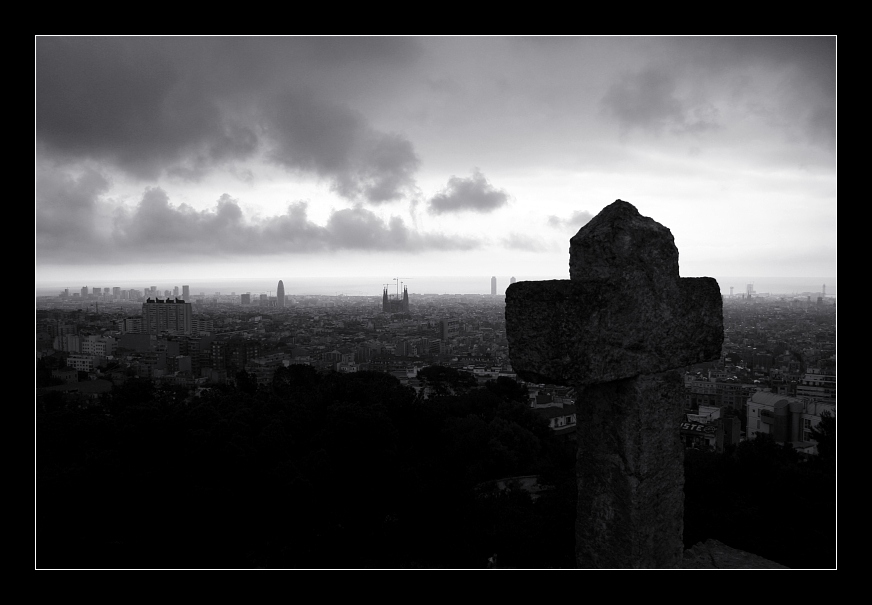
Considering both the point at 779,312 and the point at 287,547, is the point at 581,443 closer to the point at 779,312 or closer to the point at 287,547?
the point at 287,547

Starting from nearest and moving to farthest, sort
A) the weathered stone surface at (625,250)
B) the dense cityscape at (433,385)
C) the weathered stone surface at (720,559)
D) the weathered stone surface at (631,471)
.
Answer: the weathered stone surface at (625,250) < the weathered stone surface at (631,471) < the weathered stone surface at (720,559) < the dense cityscape at (433,385)

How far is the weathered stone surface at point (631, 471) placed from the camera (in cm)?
257

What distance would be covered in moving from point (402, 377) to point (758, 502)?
15.3 m

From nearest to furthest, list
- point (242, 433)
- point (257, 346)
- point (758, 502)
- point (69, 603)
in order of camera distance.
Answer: point (69, 603)
point (758, 502)
point (242, 433)
point (257, 346)

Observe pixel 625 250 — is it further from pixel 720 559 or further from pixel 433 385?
pixel 433 385

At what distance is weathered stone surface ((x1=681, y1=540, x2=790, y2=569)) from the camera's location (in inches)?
138

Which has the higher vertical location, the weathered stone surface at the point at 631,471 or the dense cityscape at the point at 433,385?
the weathered stone surface at the point at 631,471

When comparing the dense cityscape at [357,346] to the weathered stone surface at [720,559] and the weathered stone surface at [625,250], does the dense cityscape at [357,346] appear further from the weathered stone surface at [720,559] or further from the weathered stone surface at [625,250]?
the weathered stone surface at [625,250]

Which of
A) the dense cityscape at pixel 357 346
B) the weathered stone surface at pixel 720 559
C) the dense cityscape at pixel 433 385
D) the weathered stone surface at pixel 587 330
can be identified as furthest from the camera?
the dense cityscape at pixel 357 346

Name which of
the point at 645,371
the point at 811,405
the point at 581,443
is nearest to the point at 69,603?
the point at 581,443

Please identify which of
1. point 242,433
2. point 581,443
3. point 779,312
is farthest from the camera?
point 779,312

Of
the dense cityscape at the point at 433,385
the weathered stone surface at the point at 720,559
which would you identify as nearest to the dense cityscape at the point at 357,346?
the dense cityscape at the point at 433,385

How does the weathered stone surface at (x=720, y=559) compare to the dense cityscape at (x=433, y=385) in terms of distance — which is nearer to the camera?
the weathered stone surface at (x=720, y=559)
